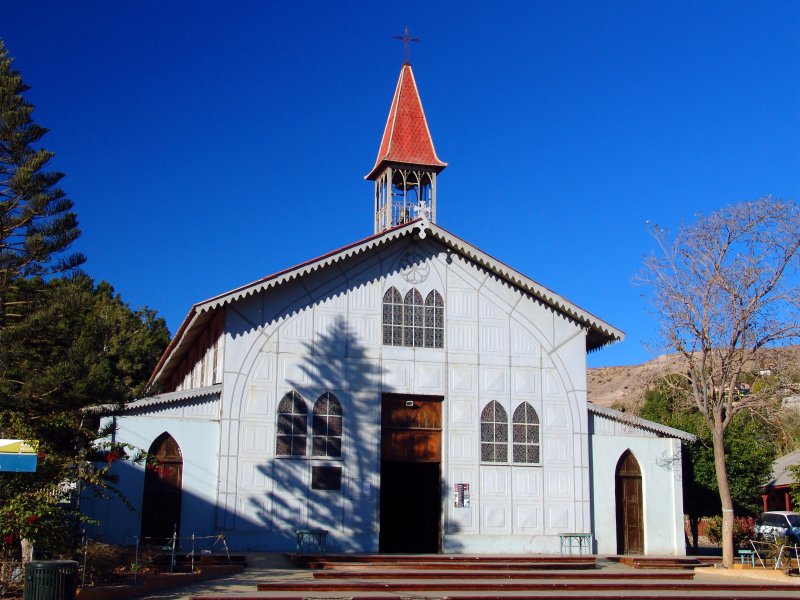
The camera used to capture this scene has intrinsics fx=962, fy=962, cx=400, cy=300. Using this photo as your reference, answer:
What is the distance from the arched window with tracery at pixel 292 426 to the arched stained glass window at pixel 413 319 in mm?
3500

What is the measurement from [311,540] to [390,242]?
8523 millimetres

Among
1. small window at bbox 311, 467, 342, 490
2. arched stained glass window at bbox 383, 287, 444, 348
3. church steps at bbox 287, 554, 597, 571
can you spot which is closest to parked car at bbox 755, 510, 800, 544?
church steps at bbox 287, 554, 597, 571

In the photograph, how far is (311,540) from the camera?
25.3 metres

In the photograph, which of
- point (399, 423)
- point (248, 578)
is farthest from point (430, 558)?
point (248, 578)

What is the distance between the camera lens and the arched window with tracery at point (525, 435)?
1081 inches

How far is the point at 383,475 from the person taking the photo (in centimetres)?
3061

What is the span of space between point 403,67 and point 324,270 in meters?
13.0

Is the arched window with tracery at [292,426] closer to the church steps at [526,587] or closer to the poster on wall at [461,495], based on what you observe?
the poster on wall at [461,495]

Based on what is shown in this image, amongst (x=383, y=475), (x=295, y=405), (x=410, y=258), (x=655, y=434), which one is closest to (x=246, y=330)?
(x=295, y=405)

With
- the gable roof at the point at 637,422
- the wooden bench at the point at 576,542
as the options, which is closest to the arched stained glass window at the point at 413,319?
the gable roof at the point at 637,422

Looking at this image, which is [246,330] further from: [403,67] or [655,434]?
[403,67]

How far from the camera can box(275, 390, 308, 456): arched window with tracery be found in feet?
84.8

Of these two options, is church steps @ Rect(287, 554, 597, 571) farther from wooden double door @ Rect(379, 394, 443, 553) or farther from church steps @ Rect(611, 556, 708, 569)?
wooden double door @ Rect(379, 394, 443, 553)

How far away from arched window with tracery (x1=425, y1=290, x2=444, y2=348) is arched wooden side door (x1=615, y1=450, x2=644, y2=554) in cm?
664
